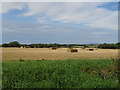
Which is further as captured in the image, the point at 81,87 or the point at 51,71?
the point at 51,71

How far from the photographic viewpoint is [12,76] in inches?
618

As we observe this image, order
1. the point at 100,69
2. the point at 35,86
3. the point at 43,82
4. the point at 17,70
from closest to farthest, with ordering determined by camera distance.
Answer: the point at 35,86 < the point at 43,82 < the point at 17,70 < the point at 100,69

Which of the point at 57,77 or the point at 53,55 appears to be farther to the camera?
the point at 53,55

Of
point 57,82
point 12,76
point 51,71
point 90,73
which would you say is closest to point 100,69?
point 90,73

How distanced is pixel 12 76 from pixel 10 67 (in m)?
2.47

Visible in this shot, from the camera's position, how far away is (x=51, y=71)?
17.9 meters

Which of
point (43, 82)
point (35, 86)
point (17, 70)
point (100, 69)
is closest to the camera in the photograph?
point (35, 86)

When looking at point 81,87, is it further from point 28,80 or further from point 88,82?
point 28,80

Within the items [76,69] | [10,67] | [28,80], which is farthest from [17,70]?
[76,69]

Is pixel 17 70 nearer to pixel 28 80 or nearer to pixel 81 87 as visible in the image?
pixel 28 80

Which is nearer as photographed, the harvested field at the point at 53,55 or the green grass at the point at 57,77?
the green grass at the point at 57,77

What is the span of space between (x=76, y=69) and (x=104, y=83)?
4.19 meters

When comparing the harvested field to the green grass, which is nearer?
the green grass

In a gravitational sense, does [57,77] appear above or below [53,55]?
below
